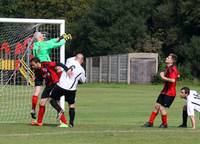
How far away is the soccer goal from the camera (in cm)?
1977

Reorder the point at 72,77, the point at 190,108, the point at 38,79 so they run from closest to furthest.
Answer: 1. the point at 72,77
2. the point at 190,108
3. the point at 38,79

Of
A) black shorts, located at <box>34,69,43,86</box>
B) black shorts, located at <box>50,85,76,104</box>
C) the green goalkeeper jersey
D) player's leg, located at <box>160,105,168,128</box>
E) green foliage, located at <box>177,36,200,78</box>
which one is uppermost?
the green goalkeeper jersey

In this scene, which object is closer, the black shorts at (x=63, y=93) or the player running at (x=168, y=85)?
the black shorts at (x=63, y=93)

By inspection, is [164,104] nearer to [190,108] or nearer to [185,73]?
[190,108]

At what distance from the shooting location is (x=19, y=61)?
86.2 ft

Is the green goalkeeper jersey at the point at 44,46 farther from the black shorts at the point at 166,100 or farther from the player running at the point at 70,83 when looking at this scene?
the black shorts at the point at 166,100

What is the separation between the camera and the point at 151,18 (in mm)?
80188

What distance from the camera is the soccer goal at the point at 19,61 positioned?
19.8 meters

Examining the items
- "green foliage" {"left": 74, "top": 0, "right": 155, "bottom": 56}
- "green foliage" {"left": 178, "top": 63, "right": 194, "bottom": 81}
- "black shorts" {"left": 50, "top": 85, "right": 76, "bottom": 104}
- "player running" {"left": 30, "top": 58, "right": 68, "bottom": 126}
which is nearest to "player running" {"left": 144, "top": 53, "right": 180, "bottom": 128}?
"black shorts" {"left": 50, "top": 85, "right": 76, "bottom": 104}

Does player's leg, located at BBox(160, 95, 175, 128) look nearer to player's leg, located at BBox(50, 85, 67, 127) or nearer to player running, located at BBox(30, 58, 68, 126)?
player's leg, located at BBox(50, 85, 67, 127)

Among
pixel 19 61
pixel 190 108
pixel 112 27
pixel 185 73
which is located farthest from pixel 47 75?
pixel 112 27

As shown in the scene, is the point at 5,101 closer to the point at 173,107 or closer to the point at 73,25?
the point at 173,107

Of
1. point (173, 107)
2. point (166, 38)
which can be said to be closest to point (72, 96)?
point (173, 107)

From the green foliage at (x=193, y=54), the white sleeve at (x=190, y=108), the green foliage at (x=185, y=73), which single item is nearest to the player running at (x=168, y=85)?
the white sleeve at (x=190, y=108)
